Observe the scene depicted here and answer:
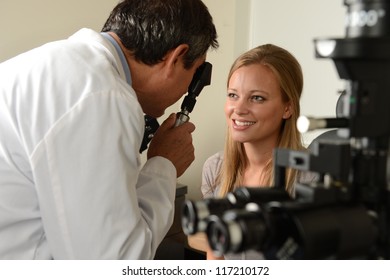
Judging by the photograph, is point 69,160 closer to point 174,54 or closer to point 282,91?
point 174,54

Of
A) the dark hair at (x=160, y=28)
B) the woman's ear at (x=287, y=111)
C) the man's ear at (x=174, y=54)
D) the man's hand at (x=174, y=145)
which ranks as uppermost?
the dark hair at (x=160, y=28)

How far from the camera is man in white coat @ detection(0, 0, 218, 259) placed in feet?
2.81

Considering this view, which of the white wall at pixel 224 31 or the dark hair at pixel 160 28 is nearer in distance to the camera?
the dark hair at pixel 160 28

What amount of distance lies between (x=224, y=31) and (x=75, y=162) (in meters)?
2.09

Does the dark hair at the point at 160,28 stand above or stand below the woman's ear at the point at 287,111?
above

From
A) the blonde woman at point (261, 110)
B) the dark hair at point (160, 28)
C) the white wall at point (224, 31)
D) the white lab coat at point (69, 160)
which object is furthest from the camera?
the white wall at point (224, 31)

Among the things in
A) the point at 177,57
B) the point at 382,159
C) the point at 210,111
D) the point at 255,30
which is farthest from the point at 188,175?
the point at 382,159

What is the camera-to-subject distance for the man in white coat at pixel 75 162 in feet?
2.81

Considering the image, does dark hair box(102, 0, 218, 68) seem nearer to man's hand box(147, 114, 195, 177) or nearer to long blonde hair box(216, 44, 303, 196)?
man's hand box(147, 114, 195, 177)

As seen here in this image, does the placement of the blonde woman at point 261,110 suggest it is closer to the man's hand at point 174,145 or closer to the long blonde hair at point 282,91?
the long blonde hair at point 282,91

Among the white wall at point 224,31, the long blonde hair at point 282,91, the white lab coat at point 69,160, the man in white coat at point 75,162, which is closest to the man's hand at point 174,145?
the man in white coat at point 75,162

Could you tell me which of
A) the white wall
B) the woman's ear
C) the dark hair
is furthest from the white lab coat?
the white wall

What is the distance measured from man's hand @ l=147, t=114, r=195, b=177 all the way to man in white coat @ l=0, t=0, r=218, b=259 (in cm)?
12
